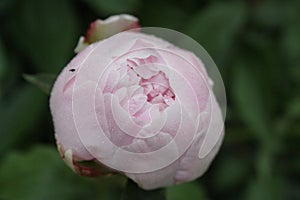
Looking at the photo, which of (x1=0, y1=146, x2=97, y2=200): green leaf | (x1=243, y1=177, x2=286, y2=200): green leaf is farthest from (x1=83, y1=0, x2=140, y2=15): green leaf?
(x1=243, y1=177, x2=286, y2=200): green leaf

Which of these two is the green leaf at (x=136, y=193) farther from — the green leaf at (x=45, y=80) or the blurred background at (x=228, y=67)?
the blurred background at (x=228, y=67)

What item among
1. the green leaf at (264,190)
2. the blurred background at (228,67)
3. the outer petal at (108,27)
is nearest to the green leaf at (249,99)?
the blurred background at (228,67)

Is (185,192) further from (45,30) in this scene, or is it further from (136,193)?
(45,30)

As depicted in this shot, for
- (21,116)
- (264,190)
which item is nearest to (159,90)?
(264,190)

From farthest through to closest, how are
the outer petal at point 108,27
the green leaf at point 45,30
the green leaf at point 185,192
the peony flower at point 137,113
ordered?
1. the green leaf at point 45,30
2. the green leaf at point 185,192
3. the outer petal at point 108,27
4. the peony flower at point 137,113

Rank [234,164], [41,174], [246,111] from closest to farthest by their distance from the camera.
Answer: [41,174] < [246,111] < [234,164]

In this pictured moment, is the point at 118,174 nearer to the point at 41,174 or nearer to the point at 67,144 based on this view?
the point at 67,144

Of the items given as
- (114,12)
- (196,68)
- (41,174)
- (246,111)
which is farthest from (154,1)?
(196,68)

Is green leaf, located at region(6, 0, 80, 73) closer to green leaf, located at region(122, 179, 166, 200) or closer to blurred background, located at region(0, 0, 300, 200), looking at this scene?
blurred background, located at region(0, 0, 300, 200)
